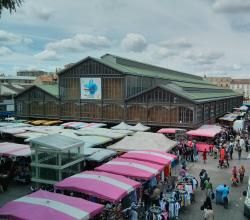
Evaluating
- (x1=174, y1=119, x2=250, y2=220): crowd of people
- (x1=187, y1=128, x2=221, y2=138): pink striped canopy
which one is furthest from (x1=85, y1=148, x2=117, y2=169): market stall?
(x1=187, y1=128, x2=221, y2=138): pink striped canopy

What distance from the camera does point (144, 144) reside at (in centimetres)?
2294

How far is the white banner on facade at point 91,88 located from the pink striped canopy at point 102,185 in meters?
25.7

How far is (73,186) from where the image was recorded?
13180 mm

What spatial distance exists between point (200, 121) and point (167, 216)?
24785mm

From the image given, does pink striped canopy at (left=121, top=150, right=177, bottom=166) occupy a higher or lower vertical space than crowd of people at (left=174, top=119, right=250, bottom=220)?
higher

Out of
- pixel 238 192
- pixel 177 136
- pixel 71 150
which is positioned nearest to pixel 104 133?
pixel 177 136

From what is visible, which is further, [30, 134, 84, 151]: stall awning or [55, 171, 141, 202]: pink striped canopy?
[30, 134, 84, 151]: stall awning

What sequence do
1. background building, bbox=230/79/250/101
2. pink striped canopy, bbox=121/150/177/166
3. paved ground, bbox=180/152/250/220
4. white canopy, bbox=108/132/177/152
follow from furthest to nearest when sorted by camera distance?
1. background building, bbox=230/79/250/101
2. white canopy, bbox=108/132/177/152
3. pink striped canopy, bbox=121/150/177/166
4. paved ground, bbox=180/152/250/220

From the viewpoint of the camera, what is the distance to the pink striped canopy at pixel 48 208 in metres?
10.1

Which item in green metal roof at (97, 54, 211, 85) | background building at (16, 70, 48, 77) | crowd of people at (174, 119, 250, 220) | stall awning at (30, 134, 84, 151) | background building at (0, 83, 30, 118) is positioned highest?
background building at (16, 70, 48, 77)

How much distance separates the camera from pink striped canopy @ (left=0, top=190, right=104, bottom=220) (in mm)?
10148

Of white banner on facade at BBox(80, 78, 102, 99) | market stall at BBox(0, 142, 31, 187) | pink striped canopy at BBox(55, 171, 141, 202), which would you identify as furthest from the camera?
white banner on facade at BBox(80, 78, 102, 99)

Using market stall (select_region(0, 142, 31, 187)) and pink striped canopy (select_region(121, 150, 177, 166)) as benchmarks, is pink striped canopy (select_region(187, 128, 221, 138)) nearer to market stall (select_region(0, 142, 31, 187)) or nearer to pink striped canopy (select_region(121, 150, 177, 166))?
pink striped canopy (select_region(121, 150, 177, 166))

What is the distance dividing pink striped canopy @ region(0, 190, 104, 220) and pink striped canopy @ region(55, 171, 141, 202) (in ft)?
3.49
